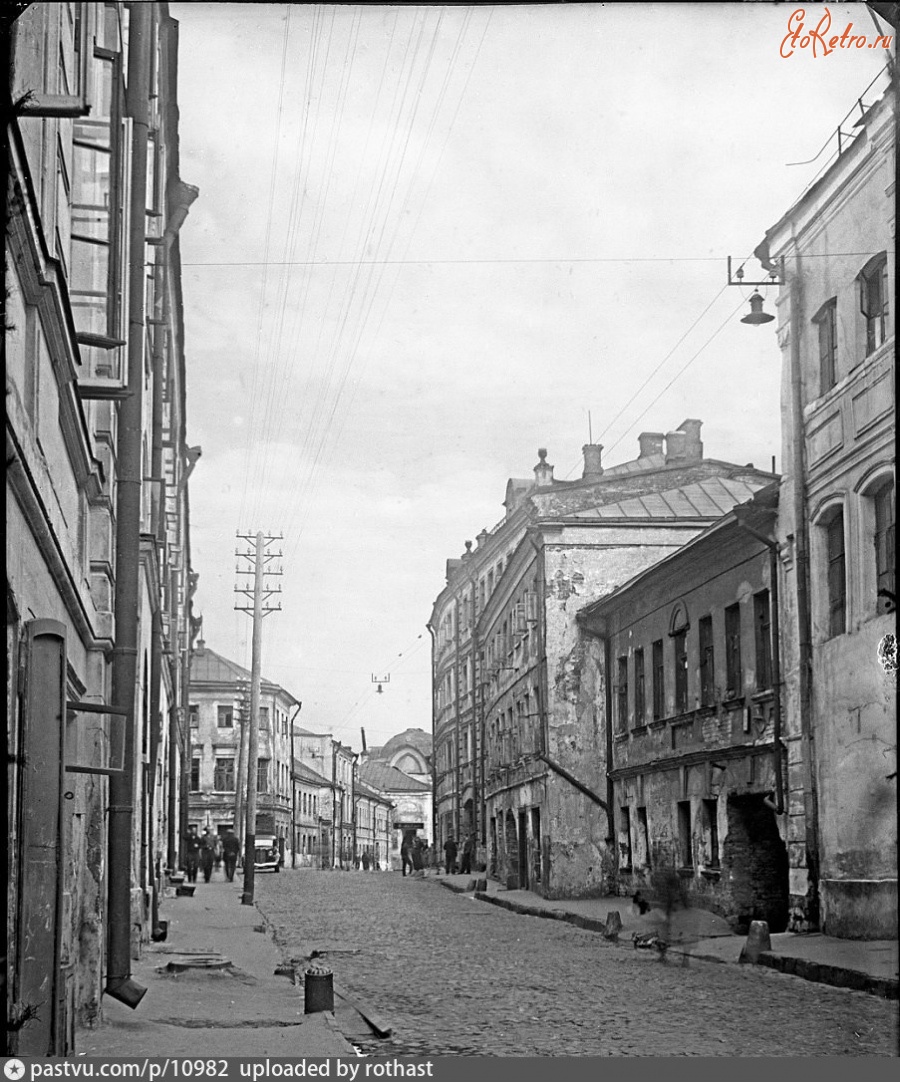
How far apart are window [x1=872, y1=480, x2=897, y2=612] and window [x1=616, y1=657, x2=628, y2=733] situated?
1315cm

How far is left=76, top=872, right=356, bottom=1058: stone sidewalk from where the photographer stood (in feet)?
29.6

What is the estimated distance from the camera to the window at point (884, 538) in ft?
52.0

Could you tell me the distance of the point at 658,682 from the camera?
26797 millimetres

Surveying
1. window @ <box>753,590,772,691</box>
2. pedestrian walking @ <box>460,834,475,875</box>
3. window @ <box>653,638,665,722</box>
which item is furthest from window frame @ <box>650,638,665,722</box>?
pedestrian walking @ <box>460,834,475,875</box>

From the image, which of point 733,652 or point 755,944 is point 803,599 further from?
point 755,944

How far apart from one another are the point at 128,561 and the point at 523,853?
87.0 ft

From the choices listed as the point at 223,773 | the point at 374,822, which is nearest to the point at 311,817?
the point at 223,773

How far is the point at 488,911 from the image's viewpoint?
2836 centimetres

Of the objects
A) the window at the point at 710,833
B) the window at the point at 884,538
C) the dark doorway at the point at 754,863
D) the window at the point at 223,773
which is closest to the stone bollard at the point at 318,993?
the window at the point at 884,538

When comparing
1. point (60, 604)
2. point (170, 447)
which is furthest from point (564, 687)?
point (60, 604)

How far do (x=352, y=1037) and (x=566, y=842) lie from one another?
21225mm

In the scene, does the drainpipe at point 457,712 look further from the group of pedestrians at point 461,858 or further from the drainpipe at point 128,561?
the drainpipe at point 128,561

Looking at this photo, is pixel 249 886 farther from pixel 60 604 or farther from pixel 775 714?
pixel 60 604

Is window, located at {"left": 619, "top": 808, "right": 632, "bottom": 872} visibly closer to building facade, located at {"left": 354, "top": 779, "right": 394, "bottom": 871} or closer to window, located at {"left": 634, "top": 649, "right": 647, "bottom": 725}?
window, located at {"left": 634, "top": 649, "right": 647, "bottom": 725}
